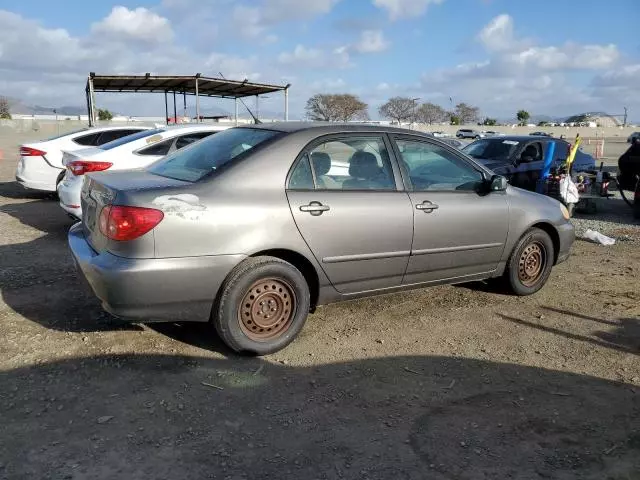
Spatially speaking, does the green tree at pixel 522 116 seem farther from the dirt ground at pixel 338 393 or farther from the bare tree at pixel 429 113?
the dirt ground at pixel 338 393

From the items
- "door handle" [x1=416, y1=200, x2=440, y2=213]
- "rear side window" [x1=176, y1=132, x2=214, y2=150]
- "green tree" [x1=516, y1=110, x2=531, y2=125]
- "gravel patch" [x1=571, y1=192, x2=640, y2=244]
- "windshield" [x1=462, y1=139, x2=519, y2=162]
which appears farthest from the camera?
"green tree" [x1=516, y1=110, x2=531, y2=125]

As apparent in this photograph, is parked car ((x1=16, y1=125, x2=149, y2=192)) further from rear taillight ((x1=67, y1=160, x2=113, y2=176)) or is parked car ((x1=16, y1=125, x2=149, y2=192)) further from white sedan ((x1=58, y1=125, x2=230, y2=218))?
rear taillight ((x1=67, y1=160, x2=113, y2=176))

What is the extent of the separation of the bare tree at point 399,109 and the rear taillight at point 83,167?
83329mm

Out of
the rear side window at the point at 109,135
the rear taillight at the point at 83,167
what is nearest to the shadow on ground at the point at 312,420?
the rear taillight at the point at 83,167

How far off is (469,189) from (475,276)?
31.0 inches

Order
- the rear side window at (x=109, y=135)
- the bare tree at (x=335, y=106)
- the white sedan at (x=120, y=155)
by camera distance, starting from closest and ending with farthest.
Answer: the white sedan at (x=120, y=155) < the rear side window at (x=109, y=135) < the bare tree at (x=335, y=106)

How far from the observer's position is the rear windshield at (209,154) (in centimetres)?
401

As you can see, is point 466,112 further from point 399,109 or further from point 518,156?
point 518,156

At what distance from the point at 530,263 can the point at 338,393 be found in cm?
283

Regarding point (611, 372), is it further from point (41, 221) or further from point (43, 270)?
point (41, 221)

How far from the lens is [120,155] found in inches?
295

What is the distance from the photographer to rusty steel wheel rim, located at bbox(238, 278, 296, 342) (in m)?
3.83

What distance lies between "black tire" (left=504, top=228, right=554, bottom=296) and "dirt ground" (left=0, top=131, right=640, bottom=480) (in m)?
0.20

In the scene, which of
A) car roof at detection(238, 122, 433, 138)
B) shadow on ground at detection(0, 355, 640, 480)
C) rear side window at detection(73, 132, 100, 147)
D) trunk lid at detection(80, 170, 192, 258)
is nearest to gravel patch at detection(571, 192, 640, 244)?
car roof at detection(238, 122, 433, 138)
